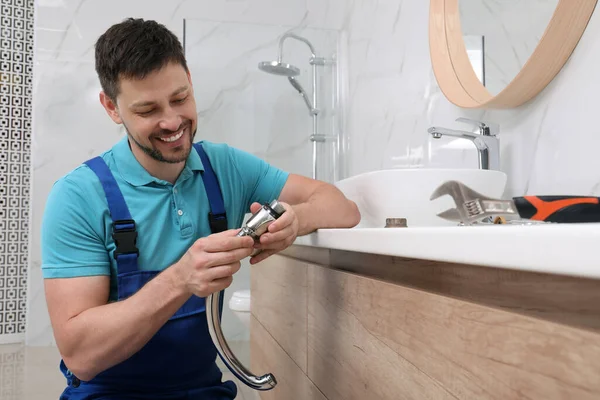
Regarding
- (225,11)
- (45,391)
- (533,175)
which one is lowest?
(45,391)

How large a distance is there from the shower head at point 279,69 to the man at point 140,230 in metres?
1.51

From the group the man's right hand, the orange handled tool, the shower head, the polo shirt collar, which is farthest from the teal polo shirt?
the shower head

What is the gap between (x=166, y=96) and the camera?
1081 millimetres

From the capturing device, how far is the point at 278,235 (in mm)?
910

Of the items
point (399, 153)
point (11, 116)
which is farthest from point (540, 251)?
point (11, 116)

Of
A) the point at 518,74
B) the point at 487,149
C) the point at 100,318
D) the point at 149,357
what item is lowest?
the point at 149,357

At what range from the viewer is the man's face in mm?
1071

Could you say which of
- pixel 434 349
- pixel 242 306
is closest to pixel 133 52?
pixel 434 349

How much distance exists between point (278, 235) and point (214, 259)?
154 mm

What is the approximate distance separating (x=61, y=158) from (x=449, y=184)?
2.75m

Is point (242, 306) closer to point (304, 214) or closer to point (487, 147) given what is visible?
point (304, 214)

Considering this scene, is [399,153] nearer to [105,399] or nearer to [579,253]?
[105,399]

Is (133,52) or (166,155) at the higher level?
(133,52)

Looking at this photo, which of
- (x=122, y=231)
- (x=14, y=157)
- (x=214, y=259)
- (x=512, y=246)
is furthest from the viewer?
(x=14, y=157)
